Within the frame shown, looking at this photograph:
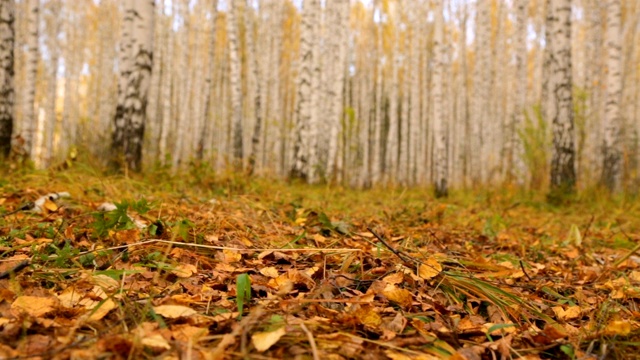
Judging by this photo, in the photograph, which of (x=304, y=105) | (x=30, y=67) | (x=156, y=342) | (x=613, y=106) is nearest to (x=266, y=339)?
(x=156, y=342)

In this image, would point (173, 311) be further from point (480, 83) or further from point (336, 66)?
point (480, 83)

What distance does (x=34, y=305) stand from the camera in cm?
119

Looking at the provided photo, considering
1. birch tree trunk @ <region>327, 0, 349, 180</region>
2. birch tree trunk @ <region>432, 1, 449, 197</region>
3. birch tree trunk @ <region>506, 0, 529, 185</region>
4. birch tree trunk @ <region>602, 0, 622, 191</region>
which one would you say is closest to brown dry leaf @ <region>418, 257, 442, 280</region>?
birch tree trunk @ <region>432, 1, 449, 197</region>

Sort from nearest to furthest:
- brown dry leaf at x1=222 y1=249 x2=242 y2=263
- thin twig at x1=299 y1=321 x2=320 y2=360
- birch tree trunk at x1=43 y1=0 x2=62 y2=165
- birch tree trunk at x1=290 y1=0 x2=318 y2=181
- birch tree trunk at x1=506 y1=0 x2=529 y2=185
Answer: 1. thin twig at x1=299 y1=321 x2=320 y2=360
2. brown dry leaf at x1=222 y1=249 x2=242 y2=263
3. birch tree trunk at x1=290 y1=0 x2=318 y2=181
4. birch tree trunk at x1=506 y1=0 x2=529 y2=185
5. birch tree trunk at x1=43 y1=0 x2=62 y2=165

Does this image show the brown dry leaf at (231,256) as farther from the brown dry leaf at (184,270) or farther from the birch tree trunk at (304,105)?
the birch tree trunk at (304,105)

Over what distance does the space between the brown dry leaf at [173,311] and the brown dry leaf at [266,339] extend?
241 millimetres

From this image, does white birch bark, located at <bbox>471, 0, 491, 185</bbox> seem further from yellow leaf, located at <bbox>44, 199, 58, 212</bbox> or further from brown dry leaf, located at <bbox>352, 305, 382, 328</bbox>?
brown dry leaf, located at <bbox>352, 305, 382, 328</bbox>

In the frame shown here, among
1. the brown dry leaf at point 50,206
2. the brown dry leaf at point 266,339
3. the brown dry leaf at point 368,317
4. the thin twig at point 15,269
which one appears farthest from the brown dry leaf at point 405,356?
the brown dry leaf at point 50,206

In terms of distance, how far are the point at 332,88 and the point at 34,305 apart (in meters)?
10.5

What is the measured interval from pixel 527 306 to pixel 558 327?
0.14 m

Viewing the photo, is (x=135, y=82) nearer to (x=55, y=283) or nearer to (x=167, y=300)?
(x=55, y=283)

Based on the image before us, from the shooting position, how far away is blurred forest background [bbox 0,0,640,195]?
5.24 metres

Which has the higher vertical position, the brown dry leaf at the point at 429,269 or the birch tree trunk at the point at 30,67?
the birch tree trunk at the point at 30,67

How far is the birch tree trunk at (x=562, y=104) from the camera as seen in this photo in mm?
6051
